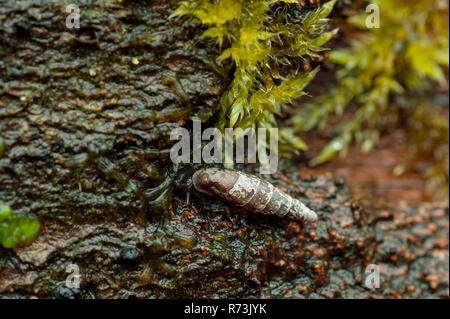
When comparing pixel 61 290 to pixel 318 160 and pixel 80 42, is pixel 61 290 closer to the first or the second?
pixel 80 42

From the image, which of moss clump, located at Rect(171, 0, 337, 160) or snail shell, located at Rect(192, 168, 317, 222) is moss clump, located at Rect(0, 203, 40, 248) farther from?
moss clump, located at Rect(171, 0, 337, 160)

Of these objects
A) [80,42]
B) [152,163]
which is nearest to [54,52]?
[80,42]

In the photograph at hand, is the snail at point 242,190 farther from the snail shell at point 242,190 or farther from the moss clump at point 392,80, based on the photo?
the moss clump at point 392,80

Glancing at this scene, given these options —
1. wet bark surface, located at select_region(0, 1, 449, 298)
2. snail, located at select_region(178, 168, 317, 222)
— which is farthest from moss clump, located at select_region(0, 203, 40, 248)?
snail, located at select_region(178, 168, 317, 222)

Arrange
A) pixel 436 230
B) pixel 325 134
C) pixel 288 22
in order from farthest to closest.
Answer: pixel 325 134, pixel 436 230, pixel 288 22

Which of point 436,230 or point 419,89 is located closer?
point 436,230

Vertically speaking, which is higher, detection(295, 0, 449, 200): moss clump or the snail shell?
detection(295, 0, 449, 200): moss clump

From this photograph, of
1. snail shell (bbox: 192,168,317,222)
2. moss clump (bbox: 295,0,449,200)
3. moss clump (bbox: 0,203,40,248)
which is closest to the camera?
moss clump (bbox: 0,203,40,248)

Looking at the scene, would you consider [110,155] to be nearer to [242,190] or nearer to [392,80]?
[242,190]
